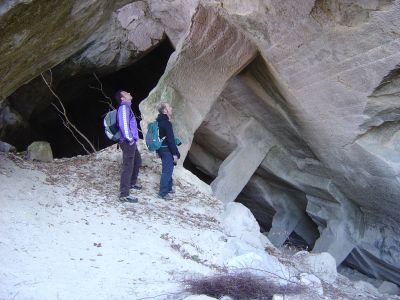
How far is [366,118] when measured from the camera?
6.58m

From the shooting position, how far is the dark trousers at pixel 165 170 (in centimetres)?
625

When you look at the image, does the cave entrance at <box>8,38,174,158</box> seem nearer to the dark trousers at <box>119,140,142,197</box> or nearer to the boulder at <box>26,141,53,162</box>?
the boulder at <box>26,141,53,162</box>

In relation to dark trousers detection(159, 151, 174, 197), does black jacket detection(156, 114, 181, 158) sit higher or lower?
higher

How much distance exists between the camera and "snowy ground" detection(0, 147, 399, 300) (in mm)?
3570

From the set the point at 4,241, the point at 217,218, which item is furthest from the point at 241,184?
the point at 4,241

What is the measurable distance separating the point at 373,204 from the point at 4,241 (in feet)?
19.6

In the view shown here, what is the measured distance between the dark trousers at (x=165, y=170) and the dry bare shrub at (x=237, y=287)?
2.50 metres

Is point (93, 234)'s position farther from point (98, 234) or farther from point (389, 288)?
point (389, 288)

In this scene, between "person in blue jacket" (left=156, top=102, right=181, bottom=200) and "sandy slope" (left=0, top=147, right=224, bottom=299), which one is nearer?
"sandy slope" (left=0, top=147, right=224, bottom=299)

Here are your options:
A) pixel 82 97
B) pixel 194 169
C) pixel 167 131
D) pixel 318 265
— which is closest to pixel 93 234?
pixel 167 131

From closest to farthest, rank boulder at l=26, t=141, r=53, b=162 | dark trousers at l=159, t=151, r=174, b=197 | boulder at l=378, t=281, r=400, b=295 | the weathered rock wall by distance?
the weathered rock wall, dark trousers at l=159, t=151, r=174, b=197, boulder at l=26, t=141, r=53, b=162, boulder at l=378, t=281, r=400, b=295

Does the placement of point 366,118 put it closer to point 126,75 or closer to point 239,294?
point 239,294

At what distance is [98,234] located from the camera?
471 centimetres

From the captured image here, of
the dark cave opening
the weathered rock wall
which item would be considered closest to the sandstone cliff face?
the weathered rock wall
